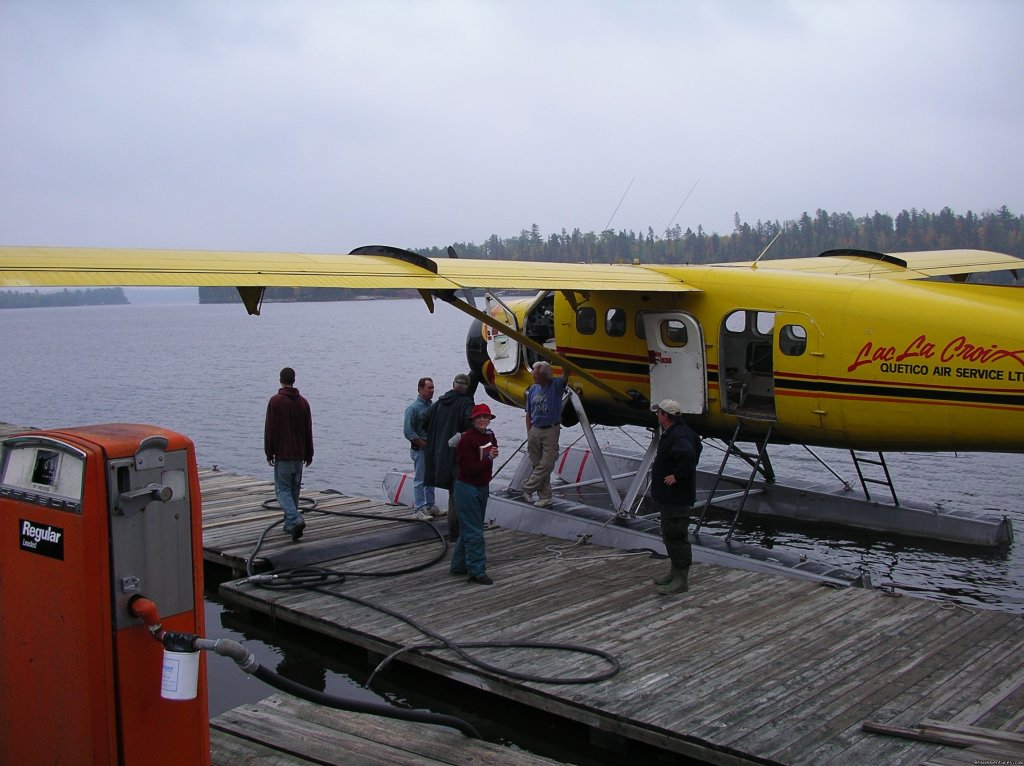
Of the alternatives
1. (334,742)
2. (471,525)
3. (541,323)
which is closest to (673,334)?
(541,323)

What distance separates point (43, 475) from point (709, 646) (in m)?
4.45

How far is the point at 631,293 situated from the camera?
1047cm

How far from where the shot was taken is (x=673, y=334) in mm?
10172

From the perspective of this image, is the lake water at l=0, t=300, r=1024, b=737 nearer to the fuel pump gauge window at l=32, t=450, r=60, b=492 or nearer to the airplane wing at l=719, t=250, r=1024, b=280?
the airplane wing at l=719, t=250, r=1024, b=280

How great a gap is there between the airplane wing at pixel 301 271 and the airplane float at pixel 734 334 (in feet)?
0.07

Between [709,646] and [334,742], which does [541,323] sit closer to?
[709,646]

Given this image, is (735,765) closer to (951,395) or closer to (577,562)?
(577,562)

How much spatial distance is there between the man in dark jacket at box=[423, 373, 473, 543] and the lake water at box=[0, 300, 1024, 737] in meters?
1.95

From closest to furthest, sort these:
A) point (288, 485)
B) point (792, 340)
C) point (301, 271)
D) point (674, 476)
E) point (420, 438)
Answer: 1. point (674, 476)
2. point (301, 271)
3. point (792, 340)
4. point (288, 485)
5. point (420, 438)

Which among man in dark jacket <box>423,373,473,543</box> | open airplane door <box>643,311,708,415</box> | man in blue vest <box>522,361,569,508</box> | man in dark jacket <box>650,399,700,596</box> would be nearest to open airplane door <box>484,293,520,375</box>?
man in blue vest <box>522,361,569,508</box>

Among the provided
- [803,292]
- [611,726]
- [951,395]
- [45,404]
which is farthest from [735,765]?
[45,404]

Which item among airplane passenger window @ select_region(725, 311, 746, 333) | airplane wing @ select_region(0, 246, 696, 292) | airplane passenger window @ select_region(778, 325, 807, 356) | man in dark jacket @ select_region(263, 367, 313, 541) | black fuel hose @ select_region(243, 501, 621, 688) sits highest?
airplane wing @ select_region(0, 246, 696, 292)

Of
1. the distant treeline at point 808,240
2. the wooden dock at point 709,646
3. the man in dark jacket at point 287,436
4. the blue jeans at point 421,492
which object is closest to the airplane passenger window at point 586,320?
the blue jeans at point 421,492

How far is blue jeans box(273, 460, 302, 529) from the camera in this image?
9344 mm
